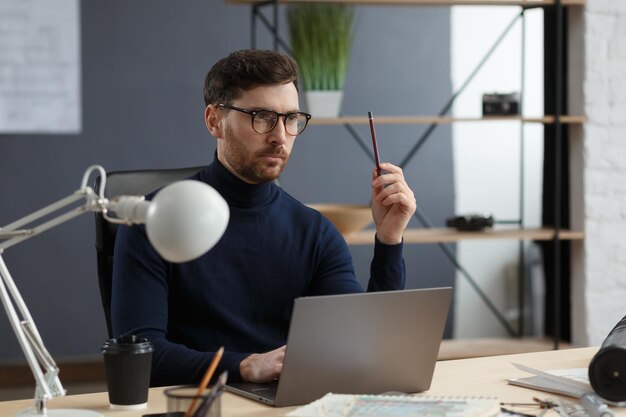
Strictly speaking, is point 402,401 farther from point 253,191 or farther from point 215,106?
point 215,106

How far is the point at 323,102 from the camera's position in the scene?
146 inches

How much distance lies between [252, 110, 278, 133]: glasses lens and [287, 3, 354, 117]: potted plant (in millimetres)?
1675

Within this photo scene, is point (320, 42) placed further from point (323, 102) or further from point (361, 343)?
point (361, 343)

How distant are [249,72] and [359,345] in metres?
0.72

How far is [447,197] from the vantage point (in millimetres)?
4891

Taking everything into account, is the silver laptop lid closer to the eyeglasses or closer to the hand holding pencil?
the hand holding pencil

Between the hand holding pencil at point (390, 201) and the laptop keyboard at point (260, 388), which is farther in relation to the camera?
the hand holding pencil at point (390, 201)

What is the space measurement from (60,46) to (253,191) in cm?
268

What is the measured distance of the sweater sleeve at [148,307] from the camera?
1.82 m

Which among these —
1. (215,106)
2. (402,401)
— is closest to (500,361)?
(402,401)

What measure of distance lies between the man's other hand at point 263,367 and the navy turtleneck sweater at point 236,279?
4.7 inches

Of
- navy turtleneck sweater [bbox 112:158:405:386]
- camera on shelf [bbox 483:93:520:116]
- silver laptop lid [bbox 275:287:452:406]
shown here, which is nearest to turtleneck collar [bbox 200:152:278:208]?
navy turtleneck sweater [bbox 112:158:405:386]

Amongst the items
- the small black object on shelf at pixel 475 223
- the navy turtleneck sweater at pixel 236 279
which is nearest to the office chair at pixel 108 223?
the navy turtleneck sweater at pixel 236 279

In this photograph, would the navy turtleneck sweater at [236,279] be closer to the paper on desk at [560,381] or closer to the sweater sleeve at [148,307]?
the sweater sleeve at [148,307]
